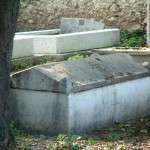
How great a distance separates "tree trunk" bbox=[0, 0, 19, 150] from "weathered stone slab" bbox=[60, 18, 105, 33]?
27.1 ft

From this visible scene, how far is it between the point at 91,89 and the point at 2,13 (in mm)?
2195

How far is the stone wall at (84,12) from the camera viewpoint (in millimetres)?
14633

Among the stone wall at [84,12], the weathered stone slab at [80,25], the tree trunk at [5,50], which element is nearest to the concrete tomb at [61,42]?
the weathered stone slab at [80,25]

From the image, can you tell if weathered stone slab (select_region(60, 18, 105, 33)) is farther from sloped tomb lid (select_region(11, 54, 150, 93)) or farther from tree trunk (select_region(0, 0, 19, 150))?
tree trunk (select_region(0, 0, 19, 150))

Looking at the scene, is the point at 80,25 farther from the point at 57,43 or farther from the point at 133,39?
the point at 57,43

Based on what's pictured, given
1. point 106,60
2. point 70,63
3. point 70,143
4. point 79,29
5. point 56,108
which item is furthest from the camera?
point 79,29

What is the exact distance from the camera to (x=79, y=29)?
14.2 m

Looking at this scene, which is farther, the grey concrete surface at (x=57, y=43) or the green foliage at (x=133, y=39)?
the green foliage at (x=133, y=39)

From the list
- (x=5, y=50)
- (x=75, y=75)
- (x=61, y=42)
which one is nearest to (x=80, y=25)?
(x=61, y=42)

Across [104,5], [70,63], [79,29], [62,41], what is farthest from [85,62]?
[104,5]

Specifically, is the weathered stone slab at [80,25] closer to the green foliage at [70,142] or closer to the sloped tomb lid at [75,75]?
the sloped tomb lid at [75,75]

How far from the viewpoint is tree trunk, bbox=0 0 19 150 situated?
579 cm

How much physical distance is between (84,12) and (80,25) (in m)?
1.19

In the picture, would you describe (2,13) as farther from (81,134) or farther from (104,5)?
A: (104,5)
